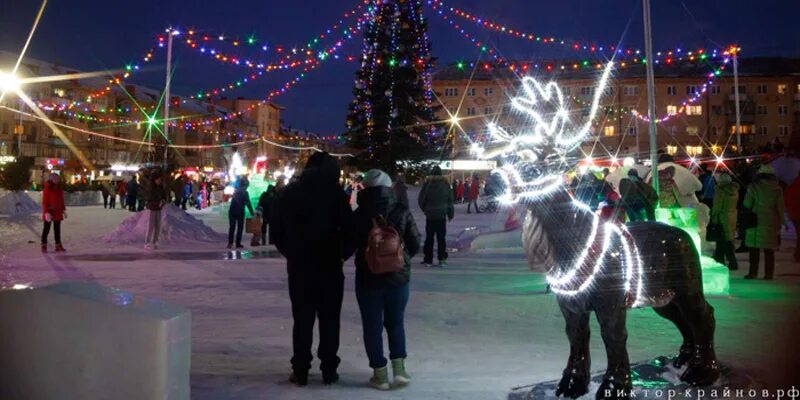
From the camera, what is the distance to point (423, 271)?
11.4m

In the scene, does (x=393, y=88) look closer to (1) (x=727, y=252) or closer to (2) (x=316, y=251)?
(1) (x=727, y=252)

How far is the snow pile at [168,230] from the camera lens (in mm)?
16172

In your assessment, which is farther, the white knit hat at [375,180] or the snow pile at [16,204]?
the snow pile at [16,204]

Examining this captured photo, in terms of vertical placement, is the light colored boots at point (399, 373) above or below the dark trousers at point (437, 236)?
below

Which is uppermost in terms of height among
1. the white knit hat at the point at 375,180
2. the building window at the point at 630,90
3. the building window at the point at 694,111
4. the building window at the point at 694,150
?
the building window at the point at 630,90

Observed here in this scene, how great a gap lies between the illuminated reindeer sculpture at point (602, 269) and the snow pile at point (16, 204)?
87.7 ft

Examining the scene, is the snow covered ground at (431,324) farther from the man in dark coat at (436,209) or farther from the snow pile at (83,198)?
the snow pile at (83,198)

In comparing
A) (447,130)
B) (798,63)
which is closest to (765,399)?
(447,130)

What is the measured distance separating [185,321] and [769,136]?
286ft

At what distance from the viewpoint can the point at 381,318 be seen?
16.7ft

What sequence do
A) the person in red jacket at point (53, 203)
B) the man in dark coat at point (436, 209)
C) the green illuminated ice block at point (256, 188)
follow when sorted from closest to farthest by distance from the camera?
the man in dark coat at point (436, 209)
the person in red jacket at point (53, 203)
the green illuminated ice block at point (256, 188)

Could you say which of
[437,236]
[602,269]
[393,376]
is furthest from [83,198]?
[602,269]

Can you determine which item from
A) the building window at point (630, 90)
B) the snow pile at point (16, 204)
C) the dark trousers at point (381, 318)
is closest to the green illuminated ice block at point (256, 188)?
the snow pile at point (16, 204)

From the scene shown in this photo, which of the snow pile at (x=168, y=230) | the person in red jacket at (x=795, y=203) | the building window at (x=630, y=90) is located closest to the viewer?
the person in red jacket at (x=795, y=203)
